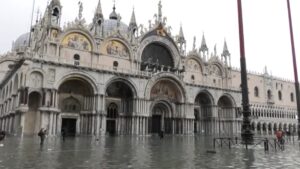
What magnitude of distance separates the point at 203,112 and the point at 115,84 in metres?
19.5

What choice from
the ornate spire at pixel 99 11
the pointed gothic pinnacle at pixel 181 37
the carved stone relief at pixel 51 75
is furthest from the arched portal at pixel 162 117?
the carved stone relief at pixel 51 75

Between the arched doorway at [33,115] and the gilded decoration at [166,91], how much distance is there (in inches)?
700

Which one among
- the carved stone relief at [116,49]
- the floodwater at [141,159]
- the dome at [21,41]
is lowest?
the floodwater at [141,159]

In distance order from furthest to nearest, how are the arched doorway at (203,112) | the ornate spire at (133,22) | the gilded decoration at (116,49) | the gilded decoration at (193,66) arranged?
the gilded decoration at (193,66) < the arched doorway at (203,112) < the ornate spire at (133,22) < the gilded decoration at (116,49)

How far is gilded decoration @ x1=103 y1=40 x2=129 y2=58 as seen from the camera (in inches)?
1748

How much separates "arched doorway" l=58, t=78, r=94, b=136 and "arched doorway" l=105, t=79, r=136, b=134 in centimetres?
363

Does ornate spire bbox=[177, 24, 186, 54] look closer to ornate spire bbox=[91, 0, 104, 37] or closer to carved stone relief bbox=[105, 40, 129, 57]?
carved stone relief bbox=[105, 40, 129, 57]

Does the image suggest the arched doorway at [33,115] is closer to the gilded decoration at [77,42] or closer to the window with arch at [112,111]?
the gilded decoration at [77,42]

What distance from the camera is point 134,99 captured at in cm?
4284

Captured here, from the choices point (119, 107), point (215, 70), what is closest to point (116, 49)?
point (119, 107)

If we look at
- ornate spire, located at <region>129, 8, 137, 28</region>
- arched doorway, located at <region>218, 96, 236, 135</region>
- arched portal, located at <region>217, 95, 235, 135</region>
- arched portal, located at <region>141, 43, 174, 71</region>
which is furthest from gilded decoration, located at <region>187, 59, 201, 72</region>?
ornate spire, located at <region>129, 8, 137, 28</region>

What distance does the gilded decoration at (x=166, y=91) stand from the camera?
1849 inches

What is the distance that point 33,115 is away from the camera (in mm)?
36531

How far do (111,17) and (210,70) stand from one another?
1002 inches
